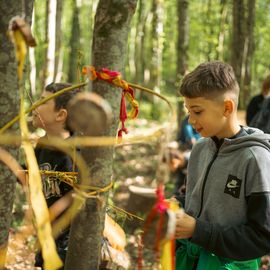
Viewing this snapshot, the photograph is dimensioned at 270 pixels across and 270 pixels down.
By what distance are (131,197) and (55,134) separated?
4.34 meters

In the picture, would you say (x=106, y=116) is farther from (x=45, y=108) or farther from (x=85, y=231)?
(x=45, y=108)

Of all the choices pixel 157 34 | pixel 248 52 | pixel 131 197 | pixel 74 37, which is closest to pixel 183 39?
pixel 157 34

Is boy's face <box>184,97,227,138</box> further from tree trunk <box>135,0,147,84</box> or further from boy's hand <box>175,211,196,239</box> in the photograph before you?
tree trunk <box>135,0,147,84</box>

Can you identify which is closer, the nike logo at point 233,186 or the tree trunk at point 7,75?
the tree trunk at point 7,75

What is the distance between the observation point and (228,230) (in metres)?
2.12

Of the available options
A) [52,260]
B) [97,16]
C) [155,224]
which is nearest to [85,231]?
[155,224]

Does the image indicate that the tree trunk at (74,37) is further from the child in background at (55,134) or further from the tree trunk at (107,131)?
the tree trunk at (107,131)

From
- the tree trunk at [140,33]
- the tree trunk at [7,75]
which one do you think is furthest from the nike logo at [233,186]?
the tree trunk at [140,33]

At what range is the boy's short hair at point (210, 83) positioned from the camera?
226 cm

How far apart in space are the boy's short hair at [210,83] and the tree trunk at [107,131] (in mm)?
418

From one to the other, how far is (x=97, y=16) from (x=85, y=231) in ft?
3.49

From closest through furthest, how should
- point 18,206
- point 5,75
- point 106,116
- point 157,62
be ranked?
point 106,116 < point 5,75 < point 18,206 < point 157,62

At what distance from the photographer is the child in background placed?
3.03 m

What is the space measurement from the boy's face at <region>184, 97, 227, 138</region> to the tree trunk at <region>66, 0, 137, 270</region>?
17.2 inches
